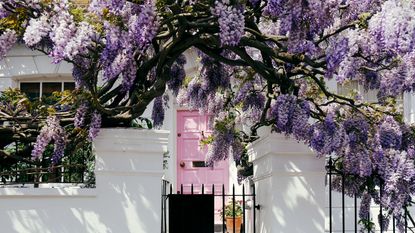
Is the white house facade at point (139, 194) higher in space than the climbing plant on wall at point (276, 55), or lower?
lower

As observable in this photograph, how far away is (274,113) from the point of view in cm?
534

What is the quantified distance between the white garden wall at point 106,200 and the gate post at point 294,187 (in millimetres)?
1083

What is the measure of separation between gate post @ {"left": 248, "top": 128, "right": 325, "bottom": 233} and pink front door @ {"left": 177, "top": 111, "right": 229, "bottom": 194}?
21.0 ft

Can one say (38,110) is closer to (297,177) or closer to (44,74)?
(297,177)

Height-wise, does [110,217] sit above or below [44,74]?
below

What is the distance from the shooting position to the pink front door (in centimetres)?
1179

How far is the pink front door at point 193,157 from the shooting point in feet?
38.7

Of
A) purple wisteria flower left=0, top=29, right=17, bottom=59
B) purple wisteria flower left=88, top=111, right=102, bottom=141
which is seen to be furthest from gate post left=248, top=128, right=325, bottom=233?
purple wisteria flower left=0, top=29, right=17, bottom=59

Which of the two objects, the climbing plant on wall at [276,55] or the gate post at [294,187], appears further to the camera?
the gate post at [294,187]

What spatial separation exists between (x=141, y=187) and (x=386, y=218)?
95.5 inches

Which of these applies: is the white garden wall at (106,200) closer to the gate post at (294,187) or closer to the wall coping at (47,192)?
the wall coping at (47,192)

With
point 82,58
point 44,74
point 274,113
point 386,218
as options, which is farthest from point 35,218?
point 44,74

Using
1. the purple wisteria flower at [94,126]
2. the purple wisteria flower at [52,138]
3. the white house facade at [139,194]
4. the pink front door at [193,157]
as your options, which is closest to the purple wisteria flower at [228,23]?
the white house facade at [139,194]

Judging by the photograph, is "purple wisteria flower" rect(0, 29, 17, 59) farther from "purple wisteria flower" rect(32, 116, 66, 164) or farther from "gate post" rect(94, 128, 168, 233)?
"gate post" rect(94, 128, 168, 233)
